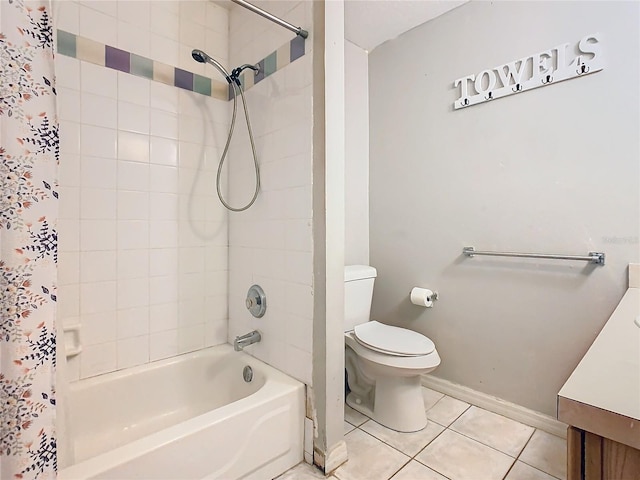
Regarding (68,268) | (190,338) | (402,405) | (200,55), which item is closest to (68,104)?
(200,55)

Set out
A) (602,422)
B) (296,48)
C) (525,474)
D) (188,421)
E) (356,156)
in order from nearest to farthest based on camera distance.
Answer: (602,422) < (188,421) < (525,474) < (296,48) < (356,156)

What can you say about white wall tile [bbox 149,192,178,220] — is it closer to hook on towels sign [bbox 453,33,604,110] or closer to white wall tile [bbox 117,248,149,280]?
white wall tile [bbox 117,248,149,280]

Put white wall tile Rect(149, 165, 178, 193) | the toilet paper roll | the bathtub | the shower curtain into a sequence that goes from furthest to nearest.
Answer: the toilet paper roll
white wall tile Rect(149, 165, 178, 193)
the bathtub
the shower curtain

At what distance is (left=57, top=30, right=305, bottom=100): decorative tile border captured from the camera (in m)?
1.42

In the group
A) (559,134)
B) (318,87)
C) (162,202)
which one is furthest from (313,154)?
(559,134)

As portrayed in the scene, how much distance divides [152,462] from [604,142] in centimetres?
214

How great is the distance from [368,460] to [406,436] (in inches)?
10.5

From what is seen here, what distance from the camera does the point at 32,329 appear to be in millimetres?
692

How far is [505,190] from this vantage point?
5.72 feet

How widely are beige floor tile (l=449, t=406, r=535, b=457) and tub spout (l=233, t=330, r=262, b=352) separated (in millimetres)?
1087

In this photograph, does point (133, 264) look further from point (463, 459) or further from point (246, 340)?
point (463, 459)

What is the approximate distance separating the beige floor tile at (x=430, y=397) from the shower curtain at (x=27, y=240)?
1.73 m

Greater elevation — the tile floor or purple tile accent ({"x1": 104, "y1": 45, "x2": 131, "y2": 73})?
purple tile accent ({"x1": 104, "y1": 45, "x2": 131, "y2": 73})

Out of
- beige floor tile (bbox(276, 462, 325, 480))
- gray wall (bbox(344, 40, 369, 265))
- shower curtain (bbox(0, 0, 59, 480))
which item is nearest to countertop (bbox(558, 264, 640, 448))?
shower curtain (bbox(0, 0, 59, 480))
